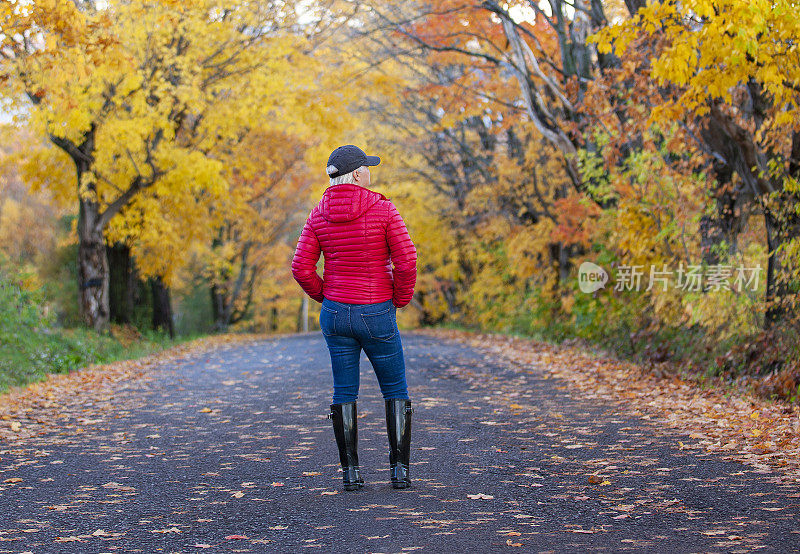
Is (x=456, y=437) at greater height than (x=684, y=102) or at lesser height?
lesser

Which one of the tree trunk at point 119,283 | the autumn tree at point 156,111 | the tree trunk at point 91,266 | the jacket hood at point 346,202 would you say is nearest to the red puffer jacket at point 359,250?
the jacket hood at point 346,202

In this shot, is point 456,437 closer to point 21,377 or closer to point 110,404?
point 110,404

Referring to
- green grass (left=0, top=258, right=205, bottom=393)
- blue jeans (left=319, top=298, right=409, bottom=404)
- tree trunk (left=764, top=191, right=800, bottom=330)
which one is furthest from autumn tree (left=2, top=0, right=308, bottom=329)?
blue jeans (left=319, top=298, right=409, bottom=404)

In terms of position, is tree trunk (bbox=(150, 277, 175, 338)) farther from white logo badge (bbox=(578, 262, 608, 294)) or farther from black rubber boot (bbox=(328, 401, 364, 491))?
black rubber boot (bbox=(328, 401, 364, 491))

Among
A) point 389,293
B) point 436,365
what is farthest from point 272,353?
point 389,293

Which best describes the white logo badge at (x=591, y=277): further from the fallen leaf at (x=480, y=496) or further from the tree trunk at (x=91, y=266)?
the fallen leaf at (x=480, y=496)

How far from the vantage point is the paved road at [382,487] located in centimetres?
428

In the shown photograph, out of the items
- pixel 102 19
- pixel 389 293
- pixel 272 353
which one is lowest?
pixel 272 353

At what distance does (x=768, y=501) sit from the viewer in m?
4.81

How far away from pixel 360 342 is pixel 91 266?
1519cm

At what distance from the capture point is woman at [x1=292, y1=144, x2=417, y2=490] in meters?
5.29

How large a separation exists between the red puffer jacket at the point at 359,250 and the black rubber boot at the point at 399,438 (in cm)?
68

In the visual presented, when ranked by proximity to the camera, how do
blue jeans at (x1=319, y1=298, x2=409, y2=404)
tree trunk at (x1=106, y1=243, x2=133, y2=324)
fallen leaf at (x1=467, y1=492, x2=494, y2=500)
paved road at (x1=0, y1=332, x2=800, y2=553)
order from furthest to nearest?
tree trunk at (x1=106, y1=243, x2=133, y2=324), blue jeans at (x1=319, y1=298, x2=409, y2=404), fallen leaf at (x1=467, y1=492, x2=494, y2=500), paved road at (x1=0, y1=332, x2=800, y2=553)

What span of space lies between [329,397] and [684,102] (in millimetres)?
5060
